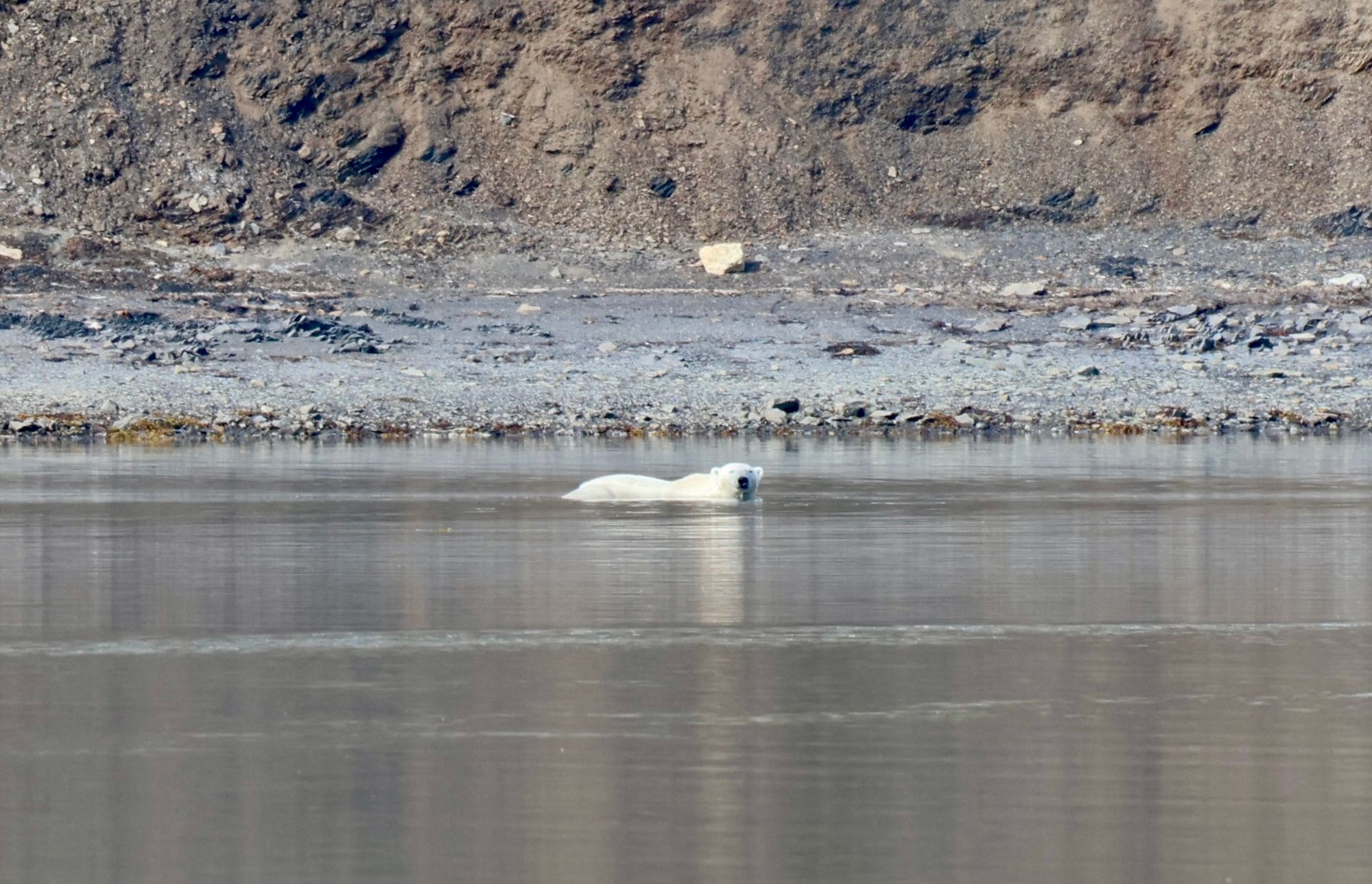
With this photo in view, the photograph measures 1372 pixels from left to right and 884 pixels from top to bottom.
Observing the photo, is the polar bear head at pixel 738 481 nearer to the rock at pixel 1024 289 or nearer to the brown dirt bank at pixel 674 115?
the rock at pixel 1024 289

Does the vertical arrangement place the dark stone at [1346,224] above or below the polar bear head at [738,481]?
above

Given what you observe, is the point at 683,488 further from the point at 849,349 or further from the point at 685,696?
the point at 849,349

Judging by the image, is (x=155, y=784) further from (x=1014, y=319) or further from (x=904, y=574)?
(x=1014, y=319)

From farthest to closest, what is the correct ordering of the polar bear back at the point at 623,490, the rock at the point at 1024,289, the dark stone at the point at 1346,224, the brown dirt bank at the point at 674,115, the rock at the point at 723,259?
1. the dark stone at the point at 1346,224
2. the brown dirt bank at the point at 674,115
3. the rock at the point at 723,259
4. the rock at the point at 1024,289
5. the polar bear back at the point at 623,490

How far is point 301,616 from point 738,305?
27.3 metres

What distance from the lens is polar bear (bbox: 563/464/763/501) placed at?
1658cm

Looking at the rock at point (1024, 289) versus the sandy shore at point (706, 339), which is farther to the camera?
the rock at point (1024, 289)

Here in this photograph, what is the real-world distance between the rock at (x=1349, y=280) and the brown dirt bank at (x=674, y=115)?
383 cm

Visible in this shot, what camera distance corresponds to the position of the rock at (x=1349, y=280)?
40594 mm

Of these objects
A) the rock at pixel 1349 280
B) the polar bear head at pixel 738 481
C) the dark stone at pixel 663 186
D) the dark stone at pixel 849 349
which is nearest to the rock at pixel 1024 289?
the rock at pixel 1349 280

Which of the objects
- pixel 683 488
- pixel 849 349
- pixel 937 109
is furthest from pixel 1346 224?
pixel 683 488

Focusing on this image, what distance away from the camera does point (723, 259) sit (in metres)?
41.8

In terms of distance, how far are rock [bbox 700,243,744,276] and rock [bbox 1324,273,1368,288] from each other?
32.7 ft

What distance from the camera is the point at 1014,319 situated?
3603 centimetres
